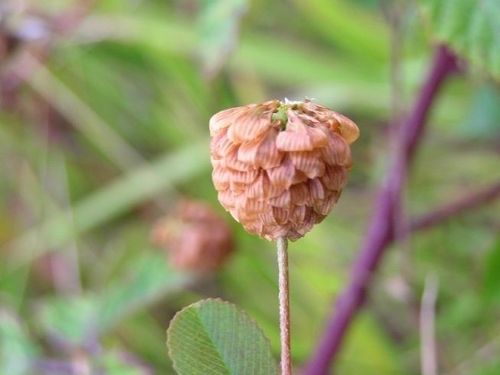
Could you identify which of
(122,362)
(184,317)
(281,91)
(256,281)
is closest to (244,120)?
(184,317)

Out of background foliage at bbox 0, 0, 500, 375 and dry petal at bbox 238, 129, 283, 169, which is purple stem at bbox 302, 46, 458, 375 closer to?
background foliage at bbox 0, 0, 500, 375

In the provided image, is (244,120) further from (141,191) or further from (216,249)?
(141,191)

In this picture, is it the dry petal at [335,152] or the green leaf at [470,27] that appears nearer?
the dry petal at [335,152]

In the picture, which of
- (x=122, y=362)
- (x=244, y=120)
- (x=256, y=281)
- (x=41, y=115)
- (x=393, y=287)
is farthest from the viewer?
(x=41, y=115)

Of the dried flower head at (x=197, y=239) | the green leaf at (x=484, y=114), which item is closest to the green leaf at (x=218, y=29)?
the dried flower head at (x=197, y=239)

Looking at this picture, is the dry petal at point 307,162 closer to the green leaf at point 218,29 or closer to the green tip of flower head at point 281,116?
the green tip of flower head at point 281,116
